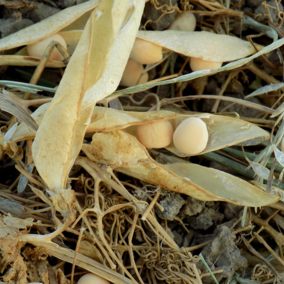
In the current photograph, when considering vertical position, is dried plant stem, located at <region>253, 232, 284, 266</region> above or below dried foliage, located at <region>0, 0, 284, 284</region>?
below

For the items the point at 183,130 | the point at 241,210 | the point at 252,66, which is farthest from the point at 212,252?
the point at 252,66

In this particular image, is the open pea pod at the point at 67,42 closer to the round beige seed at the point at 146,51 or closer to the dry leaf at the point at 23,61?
the dry leaf at the point at 23,61

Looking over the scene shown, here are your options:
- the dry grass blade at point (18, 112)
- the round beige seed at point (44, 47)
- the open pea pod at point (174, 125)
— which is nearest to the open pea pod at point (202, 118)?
the open pea pod at point (174, 125)

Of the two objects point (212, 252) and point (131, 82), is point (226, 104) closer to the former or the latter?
point (131, 82)

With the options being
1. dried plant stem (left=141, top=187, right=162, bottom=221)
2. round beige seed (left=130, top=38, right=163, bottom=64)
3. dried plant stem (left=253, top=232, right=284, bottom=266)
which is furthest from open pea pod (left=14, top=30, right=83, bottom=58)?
dried plant stem (left=253, top=232, right=284, bottom=266)

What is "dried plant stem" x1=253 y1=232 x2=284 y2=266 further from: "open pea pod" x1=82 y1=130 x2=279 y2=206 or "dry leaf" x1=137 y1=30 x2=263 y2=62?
"dry leaf" x1=137 y1=30 x2=263 y2=62

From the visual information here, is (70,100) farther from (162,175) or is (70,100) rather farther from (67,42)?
(67,42)

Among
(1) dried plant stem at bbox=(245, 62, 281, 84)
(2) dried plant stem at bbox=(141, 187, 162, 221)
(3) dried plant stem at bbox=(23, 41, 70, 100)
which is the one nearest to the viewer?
(2) dried plant stem at bbox=(141, 187, 162, 221)
